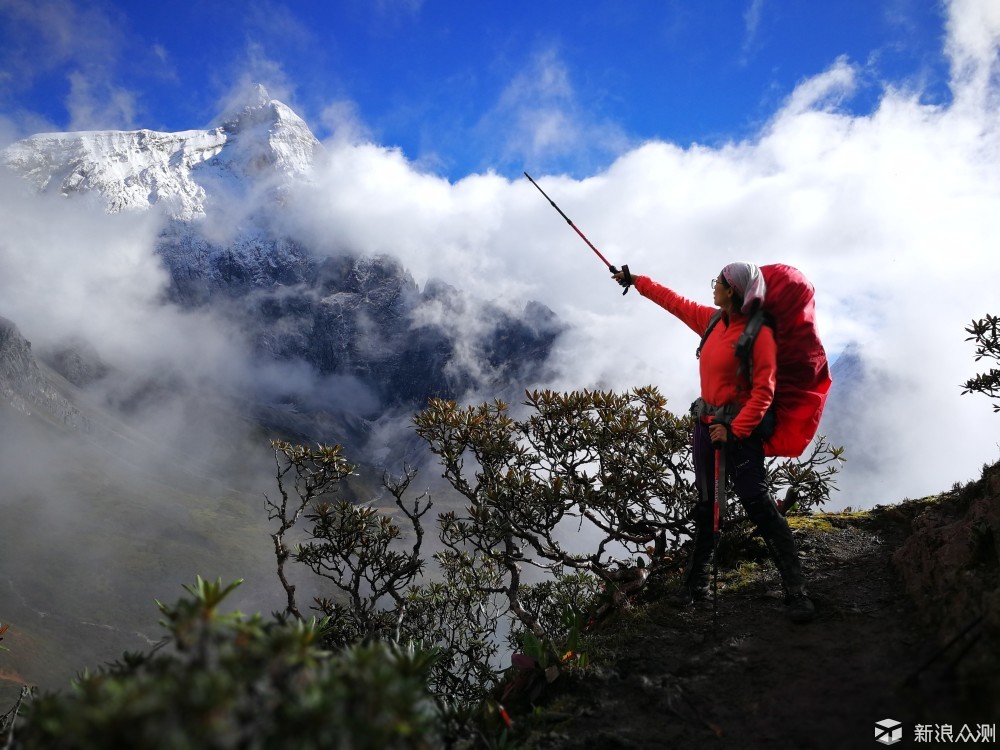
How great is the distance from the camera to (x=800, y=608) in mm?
5055

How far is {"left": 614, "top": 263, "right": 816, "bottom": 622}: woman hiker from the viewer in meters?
5.04

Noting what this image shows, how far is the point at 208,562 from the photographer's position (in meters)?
96.8

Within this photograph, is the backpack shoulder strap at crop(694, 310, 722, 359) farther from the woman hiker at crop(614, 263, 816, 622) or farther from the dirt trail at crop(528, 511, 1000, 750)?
the dirt trail at crop(528, 511, 1000, 750)

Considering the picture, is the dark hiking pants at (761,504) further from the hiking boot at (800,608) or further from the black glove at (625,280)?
the black glove at (625,280)

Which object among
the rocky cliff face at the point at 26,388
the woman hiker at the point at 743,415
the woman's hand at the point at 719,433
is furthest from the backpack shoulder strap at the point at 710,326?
the rocky cliff face at the point at 26,388

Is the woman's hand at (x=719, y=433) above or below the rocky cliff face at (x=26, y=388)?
below

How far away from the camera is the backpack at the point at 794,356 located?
208 inches

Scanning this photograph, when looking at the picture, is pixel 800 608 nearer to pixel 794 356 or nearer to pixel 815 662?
pixel 815 662

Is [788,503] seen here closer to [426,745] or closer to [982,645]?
[982,645]

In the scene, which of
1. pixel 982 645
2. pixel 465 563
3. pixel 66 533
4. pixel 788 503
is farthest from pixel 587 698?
pixel 66 533

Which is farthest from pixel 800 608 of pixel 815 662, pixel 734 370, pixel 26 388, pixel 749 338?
pixel 26 388

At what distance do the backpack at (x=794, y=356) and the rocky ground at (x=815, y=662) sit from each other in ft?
5.06

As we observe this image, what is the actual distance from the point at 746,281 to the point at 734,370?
851 mm

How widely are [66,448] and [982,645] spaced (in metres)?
163
